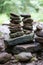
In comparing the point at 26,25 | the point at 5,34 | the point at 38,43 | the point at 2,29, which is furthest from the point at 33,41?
the point at 2,29

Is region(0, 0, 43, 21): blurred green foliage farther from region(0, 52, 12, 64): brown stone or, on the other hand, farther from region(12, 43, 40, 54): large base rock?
region(0, 52, 12, 64): brown stone

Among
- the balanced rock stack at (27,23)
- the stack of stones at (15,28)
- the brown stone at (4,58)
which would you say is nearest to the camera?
the brown stone at (4,58)

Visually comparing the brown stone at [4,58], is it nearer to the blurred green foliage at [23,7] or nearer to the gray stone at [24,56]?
the gray stone at [24,56]

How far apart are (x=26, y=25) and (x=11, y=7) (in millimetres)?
1988

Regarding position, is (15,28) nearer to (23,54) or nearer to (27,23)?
(27,23)

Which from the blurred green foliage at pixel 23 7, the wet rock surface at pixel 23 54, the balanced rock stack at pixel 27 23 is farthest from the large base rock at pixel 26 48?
the blurred green foliage at pixel 23 7

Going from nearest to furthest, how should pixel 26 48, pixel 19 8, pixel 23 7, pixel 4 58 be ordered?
pixel 4 58, pixel 26 48, pixel 19 8, pixel 23 7

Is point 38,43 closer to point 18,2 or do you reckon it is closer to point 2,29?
point 2,29

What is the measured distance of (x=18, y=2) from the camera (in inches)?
207

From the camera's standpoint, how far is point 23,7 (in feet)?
17.7

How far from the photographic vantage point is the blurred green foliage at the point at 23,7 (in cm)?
504

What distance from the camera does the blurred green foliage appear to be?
5.04 metres

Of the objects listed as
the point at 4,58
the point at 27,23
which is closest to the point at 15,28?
the point at 27,23

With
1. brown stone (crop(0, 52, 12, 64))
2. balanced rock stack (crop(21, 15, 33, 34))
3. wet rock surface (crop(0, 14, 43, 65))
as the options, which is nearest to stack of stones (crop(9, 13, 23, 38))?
wet rock surface (crop(0, 14, 43, 65))
